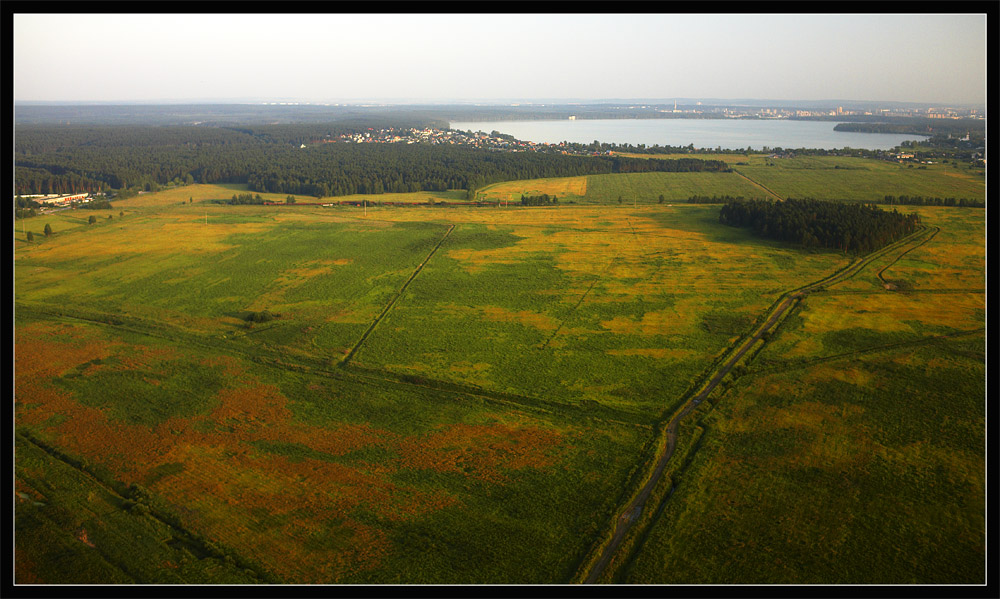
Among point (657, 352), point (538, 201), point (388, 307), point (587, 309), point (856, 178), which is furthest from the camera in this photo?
point (856, 178)

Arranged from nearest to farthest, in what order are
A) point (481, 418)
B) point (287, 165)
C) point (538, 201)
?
point (481, 418) → point (538, 201) → point (287, 165)

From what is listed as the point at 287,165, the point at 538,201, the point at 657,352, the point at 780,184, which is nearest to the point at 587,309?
the point at 657,352

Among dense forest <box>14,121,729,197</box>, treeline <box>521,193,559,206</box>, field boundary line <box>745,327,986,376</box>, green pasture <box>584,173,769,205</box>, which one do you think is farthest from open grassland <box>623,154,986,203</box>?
field boundary line <box>745,327,986,376</box>

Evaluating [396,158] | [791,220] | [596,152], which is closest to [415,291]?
[791,220]

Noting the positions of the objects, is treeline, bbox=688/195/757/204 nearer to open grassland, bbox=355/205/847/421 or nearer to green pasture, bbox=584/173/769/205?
green pasture, bbox=584/173/769/205

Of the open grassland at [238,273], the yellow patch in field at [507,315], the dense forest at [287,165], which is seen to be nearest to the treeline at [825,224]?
the yellow patch in field at [507,315]

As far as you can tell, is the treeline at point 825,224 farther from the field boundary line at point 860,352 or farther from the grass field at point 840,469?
the field boundary line at point 860,352

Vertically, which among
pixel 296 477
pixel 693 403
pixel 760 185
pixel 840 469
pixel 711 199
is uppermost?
pixel 760 185

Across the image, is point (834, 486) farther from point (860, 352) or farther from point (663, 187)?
point (663, 187)
